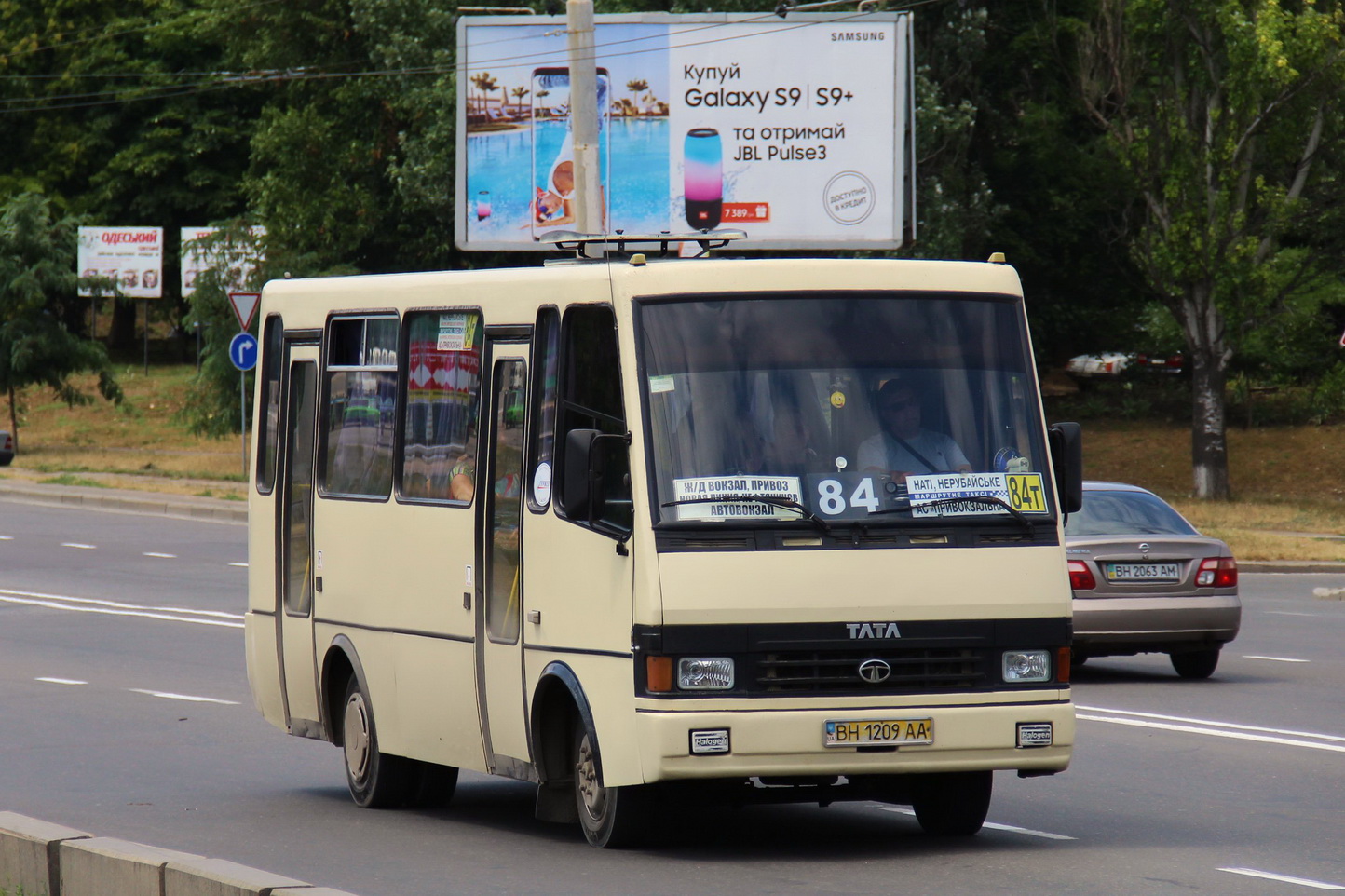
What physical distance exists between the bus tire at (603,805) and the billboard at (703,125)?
2397 cm

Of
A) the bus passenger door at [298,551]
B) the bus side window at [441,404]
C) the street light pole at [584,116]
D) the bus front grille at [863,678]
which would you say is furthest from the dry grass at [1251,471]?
the bus front grille at [863,678]

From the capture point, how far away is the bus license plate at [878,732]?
8141mm

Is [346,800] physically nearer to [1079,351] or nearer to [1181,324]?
[1181,324]

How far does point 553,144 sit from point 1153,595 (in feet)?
60.5

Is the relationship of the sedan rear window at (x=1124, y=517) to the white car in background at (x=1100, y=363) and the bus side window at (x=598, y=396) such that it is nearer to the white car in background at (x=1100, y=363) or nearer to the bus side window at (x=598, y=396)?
the bus side window at (x=598, y=396)

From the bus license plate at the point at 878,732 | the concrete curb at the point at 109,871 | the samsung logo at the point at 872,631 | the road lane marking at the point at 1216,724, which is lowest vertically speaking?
the road lane marking at the point at 1216,724

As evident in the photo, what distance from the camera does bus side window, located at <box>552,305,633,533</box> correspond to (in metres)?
8.48

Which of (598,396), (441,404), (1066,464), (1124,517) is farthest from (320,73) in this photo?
(1066,464)

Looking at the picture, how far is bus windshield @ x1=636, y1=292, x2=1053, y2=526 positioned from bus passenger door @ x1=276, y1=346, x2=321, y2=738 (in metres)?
3.16

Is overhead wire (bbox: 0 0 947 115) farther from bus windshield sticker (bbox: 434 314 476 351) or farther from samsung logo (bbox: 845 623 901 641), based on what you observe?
samsung logo (bbox: 845 623 901 641)

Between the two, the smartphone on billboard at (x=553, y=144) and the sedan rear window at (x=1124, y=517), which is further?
the smartphone on billboard at (x=553, y=144)

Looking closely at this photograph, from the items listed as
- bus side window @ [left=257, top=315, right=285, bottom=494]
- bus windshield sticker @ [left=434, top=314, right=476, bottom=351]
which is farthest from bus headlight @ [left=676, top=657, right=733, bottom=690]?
bus side window @ [left=257, top=315, right=285, bottom=494]

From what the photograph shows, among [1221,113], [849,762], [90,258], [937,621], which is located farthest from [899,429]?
[90,258]

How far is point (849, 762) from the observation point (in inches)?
321
